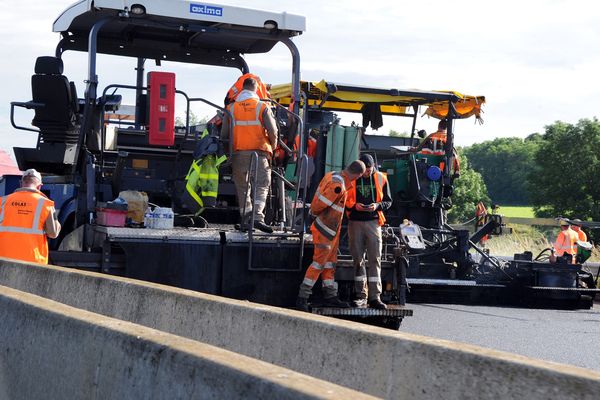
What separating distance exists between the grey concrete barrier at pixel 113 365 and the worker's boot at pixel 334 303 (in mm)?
4634

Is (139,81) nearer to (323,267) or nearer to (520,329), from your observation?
(323,267)

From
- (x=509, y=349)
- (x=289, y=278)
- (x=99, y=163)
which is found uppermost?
(x=99, y=163)

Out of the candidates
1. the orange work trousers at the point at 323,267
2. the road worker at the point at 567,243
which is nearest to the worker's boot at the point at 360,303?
the orange work trousers at the point at 323,267

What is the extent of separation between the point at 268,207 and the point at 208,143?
112 centimetres

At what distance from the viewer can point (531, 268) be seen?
1623cm

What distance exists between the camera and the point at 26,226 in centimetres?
948

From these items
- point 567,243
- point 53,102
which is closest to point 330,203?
point 53,102

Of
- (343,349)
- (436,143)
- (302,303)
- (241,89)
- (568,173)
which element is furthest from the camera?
(568,173)

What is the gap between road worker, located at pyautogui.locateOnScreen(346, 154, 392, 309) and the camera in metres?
10.4

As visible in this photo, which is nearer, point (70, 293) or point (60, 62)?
point (70, 293)

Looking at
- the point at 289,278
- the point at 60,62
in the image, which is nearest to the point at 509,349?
the point at 289,278

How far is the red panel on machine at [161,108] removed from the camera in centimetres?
1004

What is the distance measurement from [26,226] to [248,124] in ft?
7.33

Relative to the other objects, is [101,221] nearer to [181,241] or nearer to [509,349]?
[181,241]
